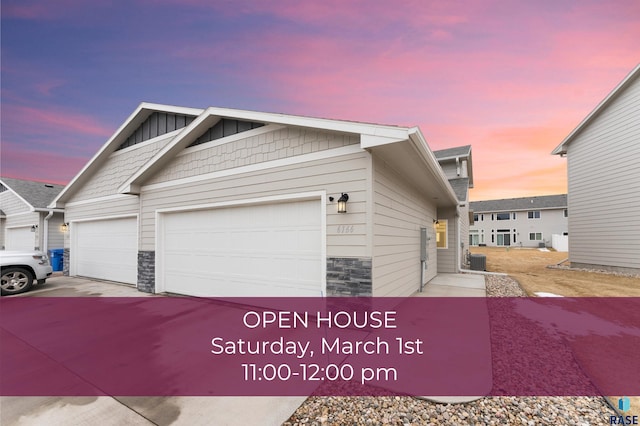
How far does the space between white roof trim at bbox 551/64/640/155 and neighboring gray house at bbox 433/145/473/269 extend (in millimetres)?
4026

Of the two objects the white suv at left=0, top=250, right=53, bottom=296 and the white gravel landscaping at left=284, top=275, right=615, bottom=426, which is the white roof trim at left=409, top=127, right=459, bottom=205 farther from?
the white suv at left=0, top=250, right=53, bottom=296

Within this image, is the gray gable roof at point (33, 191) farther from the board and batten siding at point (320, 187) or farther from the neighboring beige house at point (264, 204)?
the board and batten siding at point (320, 187)

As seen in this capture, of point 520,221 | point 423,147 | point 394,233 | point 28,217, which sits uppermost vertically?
point 423,147

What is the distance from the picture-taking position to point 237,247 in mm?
5844

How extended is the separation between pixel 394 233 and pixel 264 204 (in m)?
2.78

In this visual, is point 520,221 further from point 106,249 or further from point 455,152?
point 106,249

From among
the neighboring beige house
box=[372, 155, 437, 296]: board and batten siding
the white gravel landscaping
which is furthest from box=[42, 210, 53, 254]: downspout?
the white gravel landscaping

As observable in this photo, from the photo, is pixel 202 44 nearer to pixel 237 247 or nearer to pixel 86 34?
pixel 86 34

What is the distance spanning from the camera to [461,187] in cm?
1230

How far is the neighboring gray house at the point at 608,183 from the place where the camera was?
9844mm

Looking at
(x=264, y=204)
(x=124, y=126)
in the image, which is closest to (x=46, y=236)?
(x=124, y=126)

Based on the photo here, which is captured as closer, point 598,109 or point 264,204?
point 264,204

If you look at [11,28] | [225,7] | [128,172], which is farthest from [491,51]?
[11,28]

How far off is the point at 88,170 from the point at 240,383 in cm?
1029
